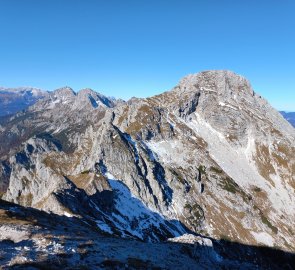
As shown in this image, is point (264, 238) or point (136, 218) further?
point (264, 238)

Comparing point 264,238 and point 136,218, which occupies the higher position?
point 136,218

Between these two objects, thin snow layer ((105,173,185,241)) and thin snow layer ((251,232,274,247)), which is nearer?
thin snow layer ((105,173,185,241))

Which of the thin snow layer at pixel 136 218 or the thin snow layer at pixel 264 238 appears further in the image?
the thin snow layer at pixel 264 238

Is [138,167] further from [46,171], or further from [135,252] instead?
[135,252]
